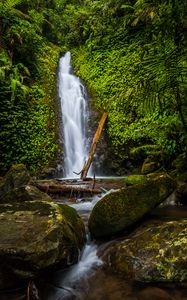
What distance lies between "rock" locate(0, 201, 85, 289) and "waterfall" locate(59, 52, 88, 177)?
6.31m

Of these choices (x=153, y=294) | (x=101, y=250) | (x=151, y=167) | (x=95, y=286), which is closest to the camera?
(x=153, y=294)

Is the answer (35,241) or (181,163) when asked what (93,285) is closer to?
(35,241)

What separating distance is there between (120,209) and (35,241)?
4.37 ft

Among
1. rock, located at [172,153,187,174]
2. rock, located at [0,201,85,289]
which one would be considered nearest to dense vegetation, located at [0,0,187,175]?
rock, located at [172,153,187,174]

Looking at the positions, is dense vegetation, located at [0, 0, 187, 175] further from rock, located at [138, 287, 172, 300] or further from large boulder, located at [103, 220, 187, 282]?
rock, located at [138, 287, 172, 300]

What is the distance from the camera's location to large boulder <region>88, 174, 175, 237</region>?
394 centimetres

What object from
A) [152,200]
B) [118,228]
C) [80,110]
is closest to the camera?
[118,228]

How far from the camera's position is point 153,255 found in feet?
10.3

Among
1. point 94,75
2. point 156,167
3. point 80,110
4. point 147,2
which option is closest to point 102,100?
point 80,110

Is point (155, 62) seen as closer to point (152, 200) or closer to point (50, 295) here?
point (152, 200)

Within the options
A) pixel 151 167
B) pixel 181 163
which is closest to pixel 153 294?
pixel 181 163

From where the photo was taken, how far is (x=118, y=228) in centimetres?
394

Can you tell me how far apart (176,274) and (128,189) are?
1.44 meters

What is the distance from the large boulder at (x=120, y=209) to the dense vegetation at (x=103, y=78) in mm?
1384
